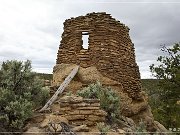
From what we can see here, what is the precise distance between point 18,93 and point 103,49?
158 inches

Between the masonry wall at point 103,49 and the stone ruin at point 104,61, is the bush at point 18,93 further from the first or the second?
the masonry wall at point 103,49

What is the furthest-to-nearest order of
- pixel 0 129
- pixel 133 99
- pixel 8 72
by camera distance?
pixel 133 99 < pixel 8 72 < pixel 0 129

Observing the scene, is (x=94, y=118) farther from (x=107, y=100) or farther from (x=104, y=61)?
(x=104, y=61)

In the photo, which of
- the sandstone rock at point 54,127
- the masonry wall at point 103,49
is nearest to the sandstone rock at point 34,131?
the sandstone rock at point 54,127

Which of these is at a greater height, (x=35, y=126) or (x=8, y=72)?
(x=8, y=72)

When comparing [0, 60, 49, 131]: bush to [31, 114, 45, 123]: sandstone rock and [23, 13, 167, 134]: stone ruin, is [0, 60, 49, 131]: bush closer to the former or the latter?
[31, 114, 45, 123]: sandstone rock

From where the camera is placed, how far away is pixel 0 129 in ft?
27.2

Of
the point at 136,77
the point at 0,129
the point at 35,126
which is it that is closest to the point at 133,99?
the point at 136,77

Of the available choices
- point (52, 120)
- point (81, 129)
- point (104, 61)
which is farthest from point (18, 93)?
point (104, 61)

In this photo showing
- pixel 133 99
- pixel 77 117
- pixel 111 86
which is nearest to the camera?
pixel 77 117

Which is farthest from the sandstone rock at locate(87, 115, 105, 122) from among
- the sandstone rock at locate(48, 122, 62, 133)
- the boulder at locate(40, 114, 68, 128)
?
the sandstone rock at locate(48, 122, 62, 133)

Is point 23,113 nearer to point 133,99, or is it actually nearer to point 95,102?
point 95,102

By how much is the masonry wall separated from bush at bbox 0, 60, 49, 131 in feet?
8.53

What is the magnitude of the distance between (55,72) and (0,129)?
199 inches
